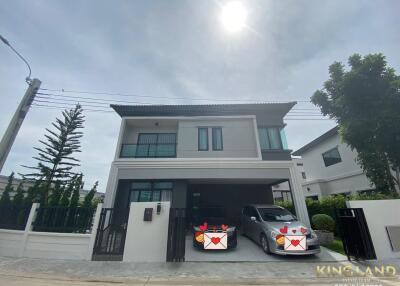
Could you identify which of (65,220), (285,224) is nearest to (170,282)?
(285,224)

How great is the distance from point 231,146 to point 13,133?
9.56 metres

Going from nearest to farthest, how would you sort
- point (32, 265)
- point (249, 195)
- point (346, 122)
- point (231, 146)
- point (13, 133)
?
point (32, 265), point (13, 133), point (346, 122), point (231, 146), point (249, 195)

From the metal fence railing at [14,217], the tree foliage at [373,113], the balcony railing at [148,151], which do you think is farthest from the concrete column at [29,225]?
the tree foliage at [373,113]

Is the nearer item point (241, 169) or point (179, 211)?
point (179, 211)

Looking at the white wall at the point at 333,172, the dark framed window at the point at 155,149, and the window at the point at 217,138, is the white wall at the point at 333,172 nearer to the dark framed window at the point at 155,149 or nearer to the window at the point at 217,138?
the window at the point at 217,138

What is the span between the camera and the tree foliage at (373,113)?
296 inches

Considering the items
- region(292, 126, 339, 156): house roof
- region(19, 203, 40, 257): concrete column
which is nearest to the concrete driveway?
region(19, 203, 40, 257): concrete column

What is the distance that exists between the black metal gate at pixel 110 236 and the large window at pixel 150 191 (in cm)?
297

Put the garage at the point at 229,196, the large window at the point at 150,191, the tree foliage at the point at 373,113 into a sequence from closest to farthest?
the tree foliage at the point at 373,113, the large window at the point at 150,191, the garage at the point at 229,196

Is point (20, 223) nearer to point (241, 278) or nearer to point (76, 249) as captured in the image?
point (76, 249)

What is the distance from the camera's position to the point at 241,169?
29.6 feet

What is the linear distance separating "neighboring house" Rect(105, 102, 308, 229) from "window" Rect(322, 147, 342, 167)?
6.48m

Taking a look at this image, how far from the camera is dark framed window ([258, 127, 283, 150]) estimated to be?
9.84m

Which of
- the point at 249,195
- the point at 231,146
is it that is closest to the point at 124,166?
the point at 231,146
